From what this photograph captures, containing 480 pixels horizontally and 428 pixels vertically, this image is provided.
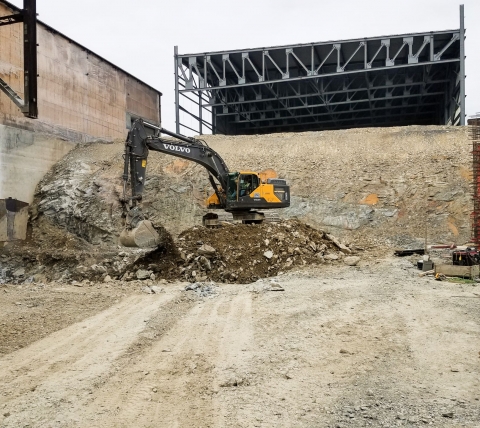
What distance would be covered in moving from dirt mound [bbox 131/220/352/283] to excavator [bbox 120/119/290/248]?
1002 mm

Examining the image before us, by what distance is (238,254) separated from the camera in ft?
39.9

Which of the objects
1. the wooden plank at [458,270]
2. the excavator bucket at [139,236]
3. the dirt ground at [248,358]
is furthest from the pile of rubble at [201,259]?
the wooden plank at [458,270]

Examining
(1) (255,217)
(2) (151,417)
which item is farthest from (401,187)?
(2) (151,417)

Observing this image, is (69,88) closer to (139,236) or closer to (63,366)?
(139,236)

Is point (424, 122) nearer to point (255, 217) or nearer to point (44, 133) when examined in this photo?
point (255, 217)

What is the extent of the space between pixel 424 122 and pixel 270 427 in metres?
32.7

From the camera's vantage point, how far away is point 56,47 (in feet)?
67.9

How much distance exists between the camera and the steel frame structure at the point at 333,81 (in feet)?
75.8

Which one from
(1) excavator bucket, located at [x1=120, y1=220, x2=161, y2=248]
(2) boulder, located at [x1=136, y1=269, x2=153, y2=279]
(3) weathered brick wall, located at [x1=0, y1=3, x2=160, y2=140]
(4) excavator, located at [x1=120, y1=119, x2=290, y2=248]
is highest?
(3) weathered brick wall, located at [x1=0, y1=3, x2=160, y2=140]

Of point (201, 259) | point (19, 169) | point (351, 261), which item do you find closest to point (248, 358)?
point (201, 259)

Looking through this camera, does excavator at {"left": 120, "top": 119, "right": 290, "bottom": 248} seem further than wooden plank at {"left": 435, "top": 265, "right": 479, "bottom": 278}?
Yes

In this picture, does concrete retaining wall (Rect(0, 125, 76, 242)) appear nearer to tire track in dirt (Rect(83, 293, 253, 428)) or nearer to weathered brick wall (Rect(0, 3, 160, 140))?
weathered brick wall (Rect(0, 3, 160, 140))

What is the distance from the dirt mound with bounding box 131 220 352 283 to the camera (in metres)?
11.8

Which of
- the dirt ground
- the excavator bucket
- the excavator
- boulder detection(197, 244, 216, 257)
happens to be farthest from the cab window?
the dirt ground
